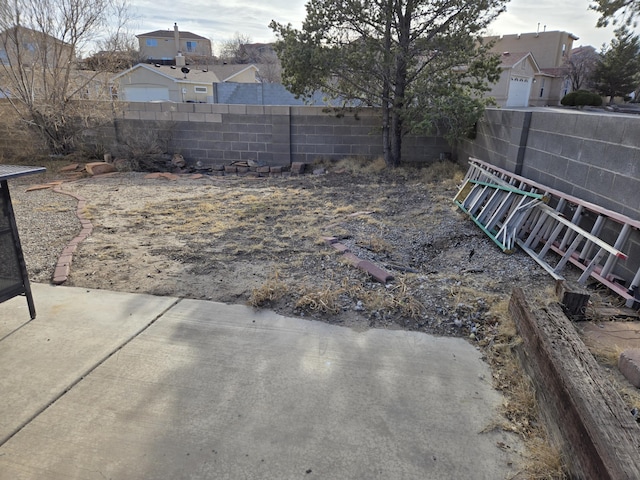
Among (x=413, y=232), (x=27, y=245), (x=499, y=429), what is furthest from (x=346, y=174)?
(x=499, y=429)

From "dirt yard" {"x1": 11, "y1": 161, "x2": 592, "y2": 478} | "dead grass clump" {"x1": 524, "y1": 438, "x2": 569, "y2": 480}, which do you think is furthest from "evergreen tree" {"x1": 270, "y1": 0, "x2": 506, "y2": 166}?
"dead grass clump" {"x1": 524, "y1": 438, "x2": 569, "y2": 480}

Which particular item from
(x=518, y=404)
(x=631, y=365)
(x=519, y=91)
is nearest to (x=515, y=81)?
(x=519, y=91)

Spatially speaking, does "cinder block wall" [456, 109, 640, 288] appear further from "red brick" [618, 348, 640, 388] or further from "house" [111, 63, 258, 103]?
"house" [111, 63, 258, 103]

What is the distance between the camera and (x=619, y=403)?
225cm

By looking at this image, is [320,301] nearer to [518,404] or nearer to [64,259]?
[518,404]

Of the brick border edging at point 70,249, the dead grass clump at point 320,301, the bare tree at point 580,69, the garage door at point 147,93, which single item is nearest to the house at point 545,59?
the bare tree at point 580,69

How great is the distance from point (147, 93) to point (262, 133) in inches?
1003

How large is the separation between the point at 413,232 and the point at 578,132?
7.61 feet

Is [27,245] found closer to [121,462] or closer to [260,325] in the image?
[260,325]

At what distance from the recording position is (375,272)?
4.45 metres

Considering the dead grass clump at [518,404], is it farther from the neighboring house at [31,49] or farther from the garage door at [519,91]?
the garage door at [519,91]

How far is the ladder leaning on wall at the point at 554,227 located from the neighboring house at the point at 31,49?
10.8m

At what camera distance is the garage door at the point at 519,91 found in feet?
111

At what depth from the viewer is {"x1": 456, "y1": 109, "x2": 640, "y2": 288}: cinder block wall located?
4234mm
